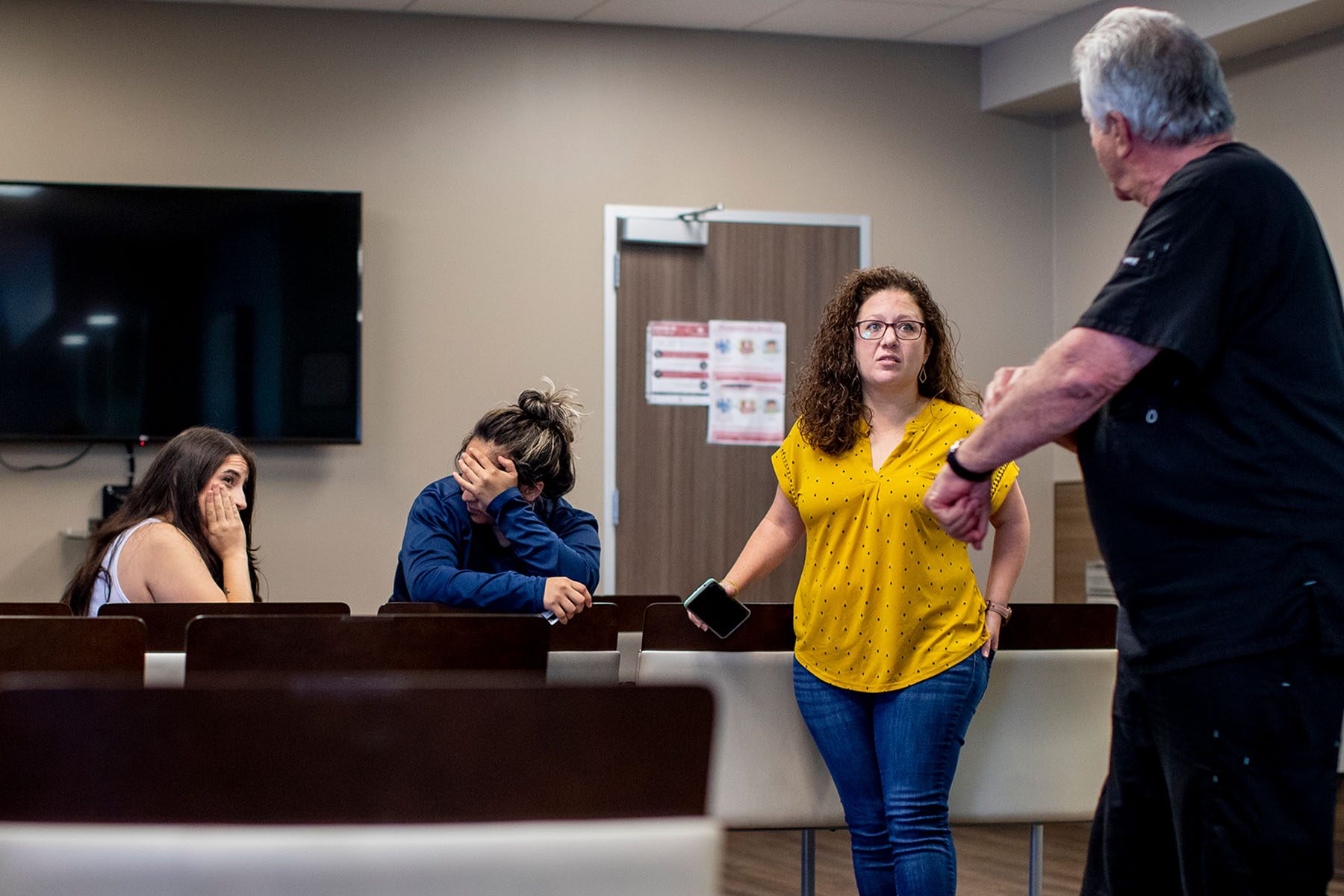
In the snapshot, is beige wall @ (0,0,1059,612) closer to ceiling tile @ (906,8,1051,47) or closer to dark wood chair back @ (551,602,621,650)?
ceiling tile @ (906,8,1051,47)

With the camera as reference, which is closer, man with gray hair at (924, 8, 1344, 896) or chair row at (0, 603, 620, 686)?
man with gray hair at (924, 8, 1344, 896)

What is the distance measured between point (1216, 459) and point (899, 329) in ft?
3.33

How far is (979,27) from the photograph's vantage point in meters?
6.04

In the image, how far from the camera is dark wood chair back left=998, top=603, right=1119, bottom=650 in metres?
2.77

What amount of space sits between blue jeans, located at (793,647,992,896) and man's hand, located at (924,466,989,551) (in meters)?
0.55

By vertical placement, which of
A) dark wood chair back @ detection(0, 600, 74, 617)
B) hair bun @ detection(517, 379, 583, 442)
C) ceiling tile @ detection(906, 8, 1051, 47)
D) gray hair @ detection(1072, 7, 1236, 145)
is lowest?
dark wood chair back @ detection(0, 600, 74, 617)

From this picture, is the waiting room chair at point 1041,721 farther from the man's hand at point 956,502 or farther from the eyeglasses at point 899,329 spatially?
the man's hand at point 956,502

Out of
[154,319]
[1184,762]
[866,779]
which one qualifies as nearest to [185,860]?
[1184,762]

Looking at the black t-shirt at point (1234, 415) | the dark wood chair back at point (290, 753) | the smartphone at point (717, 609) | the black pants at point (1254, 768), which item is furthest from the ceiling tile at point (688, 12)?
the dark wood chair back at point (290, 753)

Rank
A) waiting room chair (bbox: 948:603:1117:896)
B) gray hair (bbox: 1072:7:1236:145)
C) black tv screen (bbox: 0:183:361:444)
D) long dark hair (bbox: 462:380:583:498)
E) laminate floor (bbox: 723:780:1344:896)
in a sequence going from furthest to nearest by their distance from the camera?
1. black tv screen (bbox: 0:183:361:444)
2. laminate floor (bbox: 723:780:1344:896)
3. long dark hair (bbox: 462:380:583:498)
4. waiting room chair (bbox: 948:603:1117:896)
5. gray hair (bbox: 1072:7:1236:145)

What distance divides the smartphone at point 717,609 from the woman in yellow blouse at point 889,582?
32 millimetres

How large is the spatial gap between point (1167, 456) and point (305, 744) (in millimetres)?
1087

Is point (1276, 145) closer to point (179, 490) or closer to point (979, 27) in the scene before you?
point (979, 27)

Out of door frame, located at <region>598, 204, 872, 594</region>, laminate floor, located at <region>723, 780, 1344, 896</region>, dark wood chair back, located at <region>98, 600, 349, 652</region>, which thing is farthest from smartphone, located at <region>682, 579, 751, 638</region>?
door frame, located at <region>598, 204, 872, 594</region>
